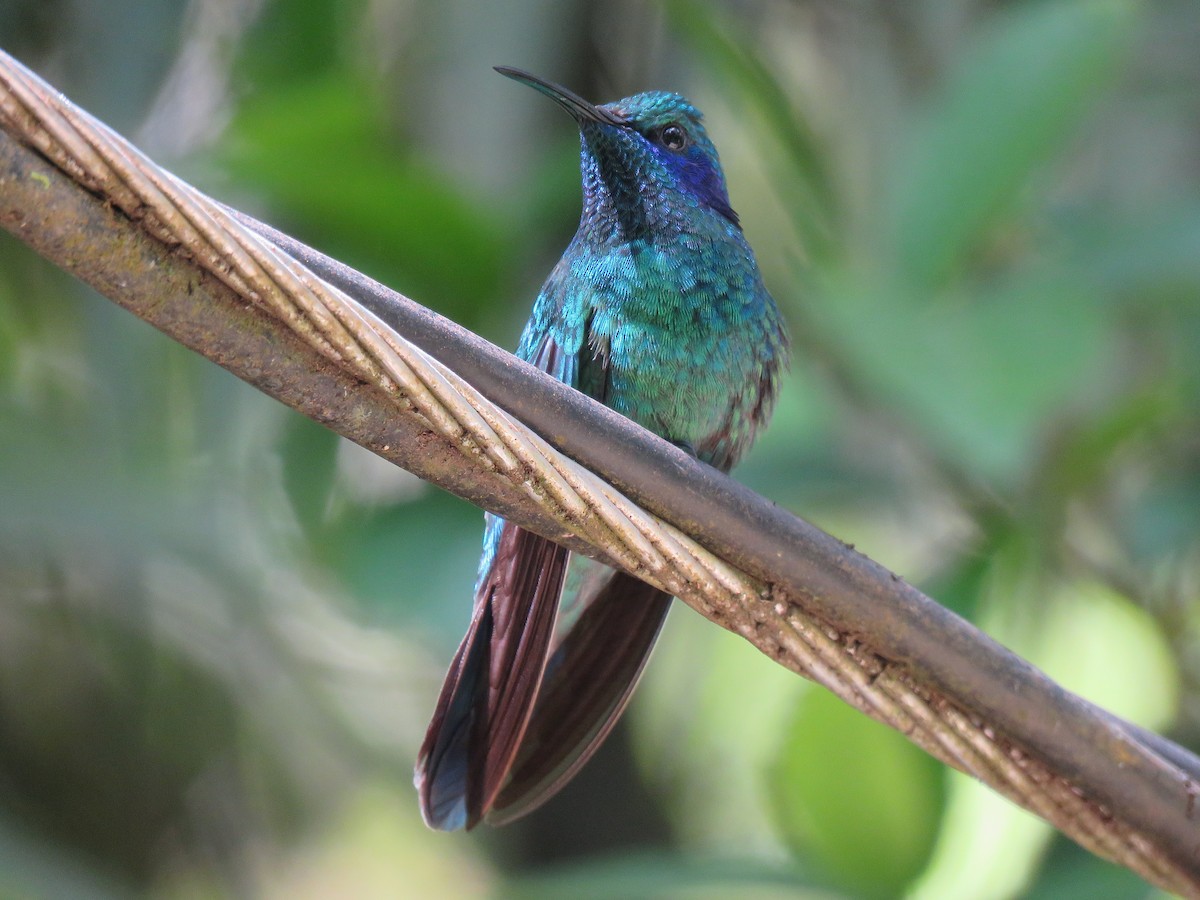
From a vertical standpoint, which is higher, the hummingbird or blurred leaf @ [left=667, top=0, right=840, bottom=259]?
blurred leaf @ [left=667, top=0, right=840, bottom=259]

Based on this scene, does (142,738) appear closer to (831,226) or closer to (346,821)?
(346,821)

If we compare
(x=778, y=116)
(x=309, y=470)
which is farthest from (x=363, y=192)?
(x=778, y=116)

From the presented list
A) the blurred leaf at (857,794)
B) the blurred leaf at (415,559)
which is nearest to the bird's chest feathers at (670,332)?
the blurred leaf at (857,794)

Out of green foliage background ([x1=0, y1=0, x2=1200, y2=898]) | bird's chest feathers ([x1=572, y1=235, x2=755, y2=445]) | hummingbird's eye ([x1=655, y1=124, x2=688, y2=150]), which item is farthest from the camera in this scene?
green foliage background ([x1=0, y1=0, x2=1200, y2=898])

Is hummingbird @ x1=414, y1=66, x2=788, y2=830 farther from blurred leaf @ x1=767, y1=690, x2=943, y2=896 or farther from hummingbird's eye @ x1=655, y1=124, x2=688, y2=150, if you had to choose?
blurred leaf @ x1=767, y1=690, x2=943, y2=896

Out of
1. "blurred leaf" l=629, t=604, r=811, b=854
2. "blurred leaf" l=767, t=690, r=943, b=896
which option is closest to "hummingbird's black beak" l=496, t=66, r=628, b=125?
"blurred leaf" l=767, t=690, r=943, b=896

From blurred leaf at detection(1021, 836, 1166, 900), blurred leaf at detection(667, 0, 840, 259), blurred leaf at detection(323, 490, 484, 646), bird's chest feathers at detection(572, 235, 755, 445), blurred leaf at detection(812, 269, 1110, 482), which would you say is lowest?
blurred leaf at detection(323, 490, 484, 646)

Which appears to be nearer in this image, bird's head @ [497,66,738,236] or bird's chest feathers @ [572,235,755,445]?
bird's chest feathers @ [572,235,755,445]
